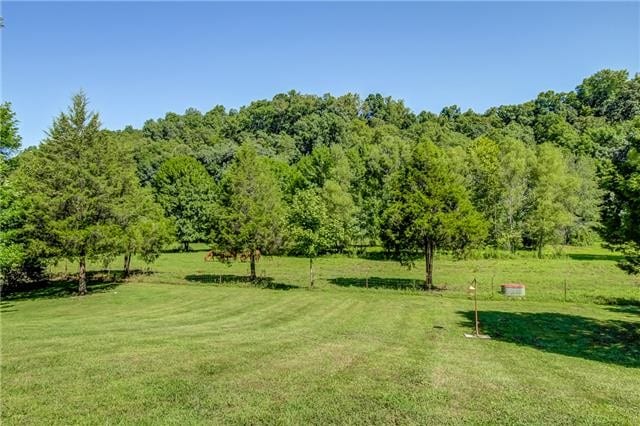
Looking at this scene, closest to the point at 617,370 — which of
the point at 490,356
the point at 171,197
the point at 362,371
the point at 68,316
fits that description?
the point at 490,356

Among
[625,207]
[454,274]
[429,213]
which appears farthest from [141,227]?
[625,207]

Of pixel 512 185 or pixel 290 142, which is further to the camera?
pixel 290 142

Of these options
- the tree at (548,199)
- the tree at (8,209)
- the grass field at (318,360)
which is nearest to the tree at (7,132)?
the tree at (8,209)

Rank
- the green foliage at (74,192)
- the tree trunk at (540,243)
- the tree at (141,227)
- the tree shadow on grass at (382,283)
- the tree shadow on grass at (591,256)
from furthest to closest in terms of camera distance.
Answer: the tree trunk at (540,243) < the tree shadow on grass at (591,256) < the tree shadow on grass at (382,283) < the tree at (141,227) < the green foliage at (74,192)

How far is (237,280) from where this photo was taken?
3959 centimetres

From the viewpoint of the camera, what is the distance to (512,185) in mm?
62875

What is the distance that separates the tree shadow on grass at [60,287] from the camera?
1298 inches

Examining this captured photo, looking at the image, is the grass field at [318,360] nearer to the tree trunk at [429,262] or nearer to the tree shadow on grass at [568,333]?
the tree shadow on grass at [568,333]

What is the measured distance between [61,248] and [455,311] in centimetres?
2770

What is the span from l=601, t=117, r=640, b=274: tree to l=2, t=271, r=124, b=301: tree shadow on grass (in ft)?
114

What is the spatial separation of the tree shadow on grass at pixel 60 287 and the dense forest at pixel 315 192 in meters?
1.33

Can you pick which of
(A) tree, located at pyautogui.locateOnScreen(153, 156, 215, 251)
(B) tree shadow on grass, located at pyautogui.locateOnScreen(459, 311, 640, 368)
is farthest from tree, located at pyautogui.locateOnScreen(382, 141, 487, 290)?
(A) tree, located at pyautogui.locateOnScreen(153, 156, 215, 251)

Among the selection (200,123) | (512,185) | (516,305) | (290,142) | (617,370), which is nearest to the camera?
(617,370)

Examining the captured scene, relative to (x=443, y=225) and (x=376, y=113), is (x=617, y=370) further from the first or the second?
(x=376, y=113)
